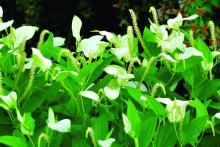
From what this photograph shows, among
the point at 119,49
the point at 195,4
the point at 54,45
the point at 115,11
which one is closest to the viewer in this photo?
the point at 119,49

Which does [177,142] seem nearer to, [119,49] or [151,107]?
[151,107]

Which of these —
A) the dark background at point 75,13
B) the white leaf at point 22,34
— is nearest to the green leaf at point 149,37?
the white leaf at point 22,34

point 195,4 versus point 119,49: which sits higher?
point 119,49

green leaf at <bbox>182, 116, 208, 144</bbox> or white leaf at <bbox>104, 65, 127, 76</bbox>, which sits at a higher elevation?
white leaf at <bbox>104, 65, 127, 76</bbox>

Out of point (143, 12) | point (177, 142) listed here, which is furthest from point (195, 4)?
point (177, 142)

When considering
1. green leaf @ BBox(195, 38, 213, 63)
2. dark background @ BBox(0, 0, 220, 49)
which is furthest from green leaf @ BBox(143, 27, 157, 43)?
dark background @ BBox(0, 0, 220, 49)

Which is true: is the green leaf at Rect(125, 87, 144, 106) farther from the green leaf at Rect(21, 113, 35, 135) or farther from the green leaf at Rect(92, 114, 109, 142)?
the green leaf at Rect(21, 113, 35, 135)

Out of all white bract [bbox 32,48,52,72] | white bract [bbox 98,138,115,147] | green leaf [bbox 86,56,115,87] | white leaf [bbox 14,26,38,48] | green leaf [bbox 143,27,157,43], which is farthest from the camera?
green leaf [bbox 143,27,157,43]
